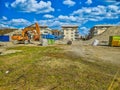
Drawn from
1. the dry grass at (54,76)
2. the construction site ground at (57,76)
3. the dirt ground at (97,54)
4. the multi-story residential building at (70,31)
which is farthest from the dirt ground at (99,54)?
the multi-story residential building at (70,31)

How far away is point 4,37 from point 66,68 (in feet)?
212

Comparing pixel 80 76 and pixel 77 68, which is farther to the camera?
Answer: pixel 77 68

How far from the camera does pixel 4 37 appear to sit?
272 feet

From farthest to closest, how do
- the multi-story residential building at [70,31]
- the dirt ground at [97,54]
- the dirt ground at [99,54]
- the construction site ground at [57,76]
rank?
the multi-story residential building at [70,31]
the dirt ground at [97,54]
the dirt ground at [99,54]
the construction site ground at [57,76]

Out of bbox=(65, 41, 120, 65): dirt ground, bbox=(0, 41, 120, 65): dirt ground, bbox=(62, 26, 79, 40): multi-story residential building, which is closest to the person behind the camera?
bbox=(65, 41, 120, 65): dirt ground

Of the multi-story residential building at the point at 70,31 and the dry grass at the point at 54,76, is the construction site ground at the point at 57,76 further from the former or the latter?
the multi-story residential building at the point at 70,31

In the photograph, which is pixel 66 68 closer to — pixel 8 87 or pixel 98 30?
pixel 8 87

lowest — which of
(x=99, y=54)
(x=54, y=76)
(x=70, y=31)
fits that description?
(x=70, y=31)

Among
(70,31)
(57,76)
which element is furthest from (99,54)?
(70,31)

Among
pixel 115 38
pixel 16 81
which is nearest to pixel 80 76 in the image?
pixel 16 81

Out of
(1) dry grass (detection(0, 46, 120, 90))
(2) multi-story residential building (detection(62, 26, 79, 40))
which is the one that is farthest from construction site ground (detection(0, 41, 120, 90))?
(2) multi-story residential building (detection(62, 26, 79, 40))

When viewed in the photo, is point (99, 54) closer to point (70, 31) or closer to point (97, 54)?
point (97, 54)

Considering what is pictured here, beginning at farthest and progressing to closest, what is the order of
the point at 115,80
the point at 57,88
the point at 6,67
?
the point at 6,67 < the point at 115,80 < the point at 57,88

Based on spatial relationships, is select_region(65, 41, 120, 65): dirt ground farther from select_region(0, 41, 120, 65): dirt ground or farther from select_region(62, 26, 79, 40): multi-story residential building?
select_region(62, 26, 79, 40): multi-story residential building
